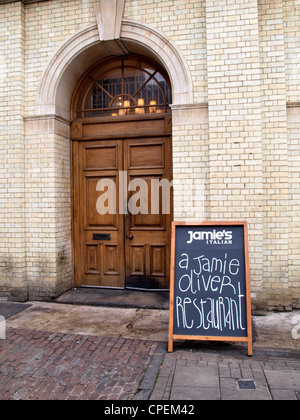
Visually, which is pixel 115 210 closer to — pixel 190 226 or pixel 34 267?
pixel 34 267

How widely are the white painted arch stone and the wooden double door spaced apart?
2.91 feet

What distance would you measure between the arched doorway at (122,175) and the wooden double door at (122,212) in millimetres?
18

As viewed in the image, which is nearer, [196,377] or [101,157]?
[196,377]

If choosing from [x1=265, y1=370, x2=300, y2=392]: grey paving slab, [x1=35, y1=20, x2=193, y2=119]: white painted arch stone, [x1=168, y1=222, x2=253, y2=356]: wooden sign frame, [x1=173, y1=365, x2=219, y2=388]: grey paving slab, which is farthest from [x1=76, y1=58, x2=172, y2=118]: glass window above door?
[x1=265, y1=370, x2=300, y2=392]: grey paving slab

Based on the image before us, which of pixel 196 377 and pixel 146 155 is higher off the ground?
pixel 146 155

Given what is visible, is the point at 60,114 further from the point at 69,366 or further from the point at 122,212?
the point at 69,366

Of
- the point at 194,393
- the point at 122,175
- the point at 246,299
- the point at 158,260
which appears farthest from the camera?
the point at 122,175

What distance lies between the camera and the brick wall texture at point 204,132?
512 centimetres

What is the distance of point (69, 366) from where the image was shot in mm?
3670

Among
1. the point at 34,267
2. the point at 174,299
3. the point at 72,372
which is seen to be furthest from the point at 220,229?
the point at 34,267

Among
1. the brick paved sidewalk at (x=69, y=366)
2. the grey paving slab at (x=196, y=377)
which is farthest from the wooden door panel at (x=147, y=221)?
the grey paving slab at (x=196, y=377)

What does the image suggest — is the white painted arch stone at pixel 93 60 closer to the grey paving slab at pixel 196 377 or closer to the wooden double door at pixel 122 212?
the wooden double door at pixel 122 212

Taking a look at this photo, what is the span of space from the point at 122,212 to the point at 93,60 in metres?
2.90

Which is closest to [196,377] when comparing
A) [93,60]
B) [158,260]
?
[158,260]
